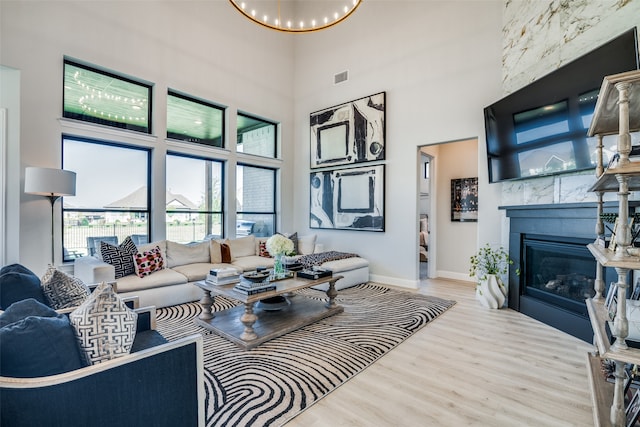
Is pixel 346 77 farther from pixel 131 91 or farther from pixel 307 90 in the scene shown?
pixel 131 91

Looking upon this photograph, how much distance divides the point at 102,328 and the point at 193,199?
4247mm

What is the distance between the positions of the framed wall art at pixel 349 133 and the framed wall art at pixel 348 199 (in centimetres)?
24

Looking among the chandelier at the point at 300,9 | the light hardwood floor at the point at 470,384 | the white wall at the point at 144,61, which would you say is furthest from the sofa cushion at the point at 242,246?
the chandelier at the point at 300,9

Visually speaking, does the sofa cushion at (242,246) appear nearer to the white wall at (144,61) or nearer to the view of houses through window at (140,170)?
the view of houses through window at (140,170)

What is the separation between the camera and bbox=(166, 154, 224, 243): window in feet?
16.2

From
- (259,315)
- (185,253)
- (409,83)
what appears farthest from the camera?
(409,83)

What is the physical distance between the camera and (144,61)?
14.8 feet

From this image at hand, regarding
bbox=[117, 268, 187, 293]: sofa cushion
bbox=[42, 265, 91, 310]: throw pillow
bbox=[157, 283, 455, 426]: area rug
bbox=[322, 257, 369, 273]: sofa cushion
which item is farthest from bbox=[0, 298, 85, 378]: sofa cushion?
bbox=[322, 257, 369, 273]: sofa cushion

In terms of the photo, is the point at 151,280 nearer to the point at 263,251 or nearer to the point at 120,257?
the point at 120,257

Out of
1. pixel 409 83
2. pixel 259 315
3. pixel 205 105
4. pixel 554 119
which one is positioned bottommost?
pixel 259 315

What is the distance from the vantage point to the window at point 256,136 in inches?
233

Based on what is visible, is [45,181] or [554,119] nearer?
[554,119]

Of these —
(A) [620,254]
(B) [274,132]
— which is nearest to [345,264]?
(B) [274,132]

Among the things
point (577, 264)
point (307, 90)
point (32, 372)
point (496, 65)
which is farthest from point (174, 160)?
point (577, 264)
